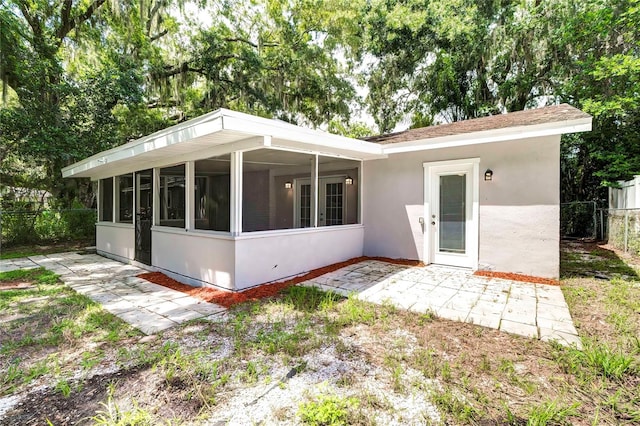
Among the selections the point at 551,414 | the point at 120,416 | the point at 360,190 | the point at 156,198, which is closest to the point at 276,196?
the point at 360,190

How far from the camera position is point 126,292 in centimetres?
511

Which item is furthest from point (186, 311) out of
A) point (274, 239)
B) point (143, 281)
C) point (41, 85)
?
point (41, 85)

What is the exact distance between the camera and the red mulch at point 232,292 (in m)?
4.57

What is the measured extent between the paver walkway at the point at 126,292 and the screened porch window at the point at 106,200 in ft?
4.76

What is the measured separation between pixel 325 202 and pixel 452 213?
3.60 m

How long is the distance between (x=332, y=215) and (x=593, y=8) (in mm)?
10525

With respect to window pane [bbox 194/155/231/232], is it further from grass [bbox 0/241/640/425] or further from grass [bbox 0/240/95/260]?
grass [bbox 0/241/640/425]

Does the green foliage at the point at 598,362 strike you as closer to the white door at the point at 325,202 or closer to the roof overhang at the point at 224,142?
the roof overhang at the point at 224,142

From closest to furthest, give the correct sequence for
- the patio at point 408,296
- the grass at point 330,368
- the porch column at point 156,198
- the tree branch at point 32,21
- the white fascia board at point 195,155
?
the grass at point 330,368 < the patio at point 408,296 < the white fascia board at point 195,155 < the porch column at point 156,198 < the tree branch at point 32,21

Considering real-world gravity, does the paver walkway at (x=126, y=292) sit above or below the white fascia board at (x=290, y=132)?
below

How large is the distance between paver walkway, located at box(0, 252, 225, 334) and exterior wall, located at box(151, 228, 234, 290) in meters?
0.47

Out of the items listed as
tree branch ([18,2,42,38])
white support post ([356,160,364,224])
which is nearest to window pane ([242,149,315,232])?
white support post ([356,160,364,224])

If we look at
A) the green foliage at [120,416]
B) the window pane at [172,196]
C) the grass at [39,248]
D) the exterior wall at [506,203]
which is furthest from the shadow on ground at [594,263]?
the grass at [39,248]

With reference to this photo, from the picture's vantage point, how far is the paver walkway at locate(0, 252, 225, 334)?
3951 mm
